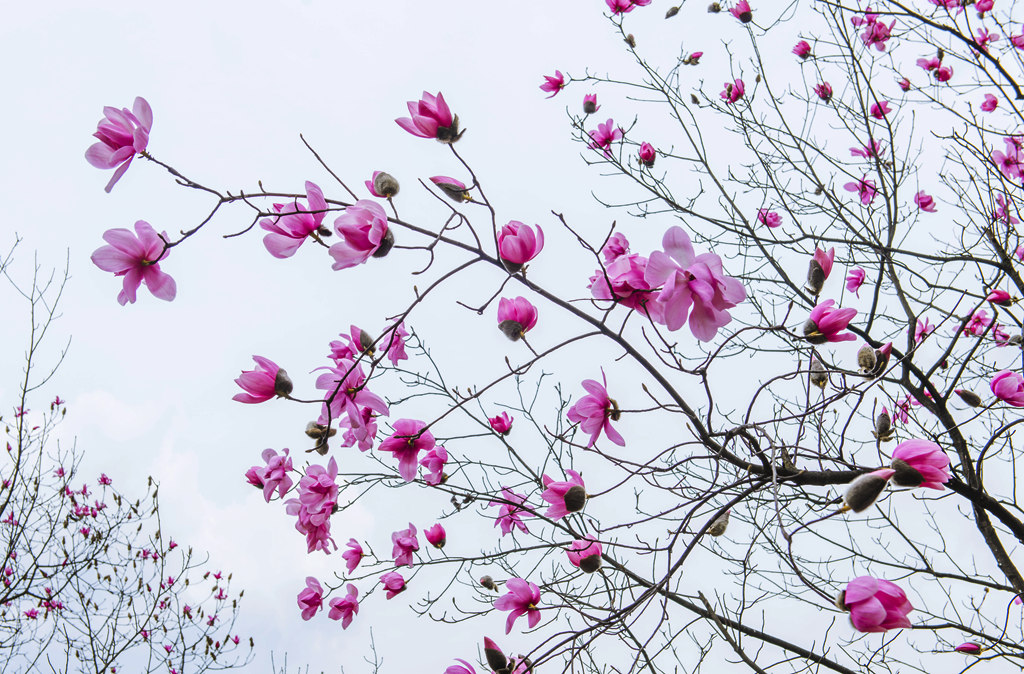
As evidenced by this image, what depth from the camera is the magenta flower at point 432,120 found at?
1073mm

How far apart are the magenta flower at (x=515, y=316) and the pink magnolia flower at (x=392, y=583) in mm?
1509

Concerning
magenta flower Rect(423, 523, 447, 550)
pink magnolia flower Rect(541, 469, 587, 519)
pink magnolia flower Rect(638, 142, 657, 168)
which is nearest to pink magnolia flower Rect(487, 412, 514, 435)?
magenta flower Rect(423, 523, 447, 550)

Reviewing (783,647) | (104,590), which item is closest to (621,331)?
(783,647)

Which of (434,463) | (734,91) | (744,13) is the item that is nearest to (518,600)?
(434,463)

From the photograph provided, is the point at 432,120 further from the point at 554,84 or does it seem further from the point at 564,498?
the point at 554,84

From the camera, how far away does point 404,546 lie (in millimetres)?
2236

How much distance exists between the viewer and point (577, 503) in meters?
1.28

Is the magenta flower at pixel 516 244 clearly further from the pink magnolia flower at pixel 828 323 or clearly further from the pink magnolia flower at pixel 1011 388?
the pink magnolia flower at pixel 1011 388

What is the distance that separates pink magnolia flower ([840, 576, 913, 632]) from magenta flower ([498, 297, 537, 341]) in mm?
769

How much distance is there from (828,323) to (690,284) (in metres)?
0.44

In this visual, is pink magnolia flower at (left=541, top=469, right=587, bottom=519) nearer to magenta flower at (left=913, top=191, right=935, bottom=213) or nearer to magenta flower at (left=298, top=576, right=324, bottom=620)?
magenta flower at (left=298, top=576, right=324, bottom=620)

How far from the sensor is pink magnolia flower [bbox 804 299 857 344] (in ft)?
3.54

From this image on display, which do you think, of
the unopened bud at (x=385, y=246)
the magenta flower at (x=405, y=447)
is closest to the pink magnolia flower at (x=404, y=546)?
the magenta flower at (x=405, y=447)

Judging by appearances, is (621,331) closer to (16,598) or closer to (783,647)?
(783,647)
